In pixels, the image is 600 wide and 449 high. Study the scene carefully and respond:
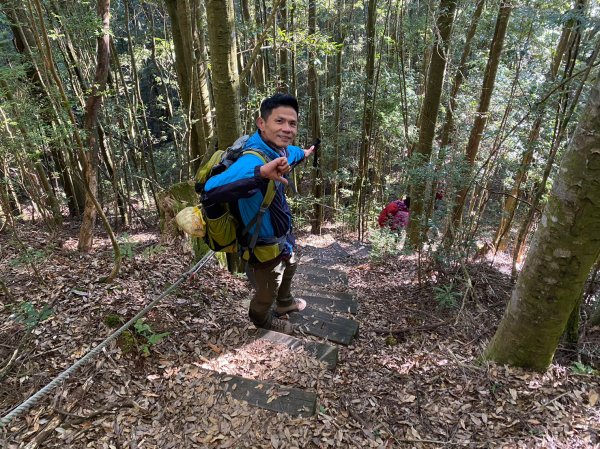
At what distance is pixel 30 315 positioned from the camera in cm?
296

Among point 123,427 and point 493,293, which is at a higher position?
point 123,427

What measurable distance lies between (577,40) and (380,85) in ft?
26.6

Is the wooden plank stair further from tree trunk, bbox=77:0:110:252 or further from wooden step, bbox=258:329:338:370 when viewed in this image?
tree trunk, bbox=77:0:110:252

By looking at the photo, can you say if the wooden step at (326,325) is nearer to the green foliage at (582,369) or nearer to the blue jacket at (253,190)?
the blue jacket at (253,190)

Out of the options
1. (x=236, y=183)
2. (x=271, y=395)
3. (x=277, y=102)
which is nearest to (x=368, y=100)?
(x=277, y=102)

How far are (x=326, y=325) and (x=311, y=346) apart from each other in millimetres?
719

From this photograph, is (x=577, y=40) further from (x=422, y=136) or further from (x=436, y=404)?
(x=436, y=404)

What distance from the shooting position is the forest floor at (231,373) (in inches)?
92.3

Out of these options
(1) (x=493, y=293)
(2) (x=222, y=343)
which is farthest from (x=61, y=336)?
(1) (x=493, y=293)

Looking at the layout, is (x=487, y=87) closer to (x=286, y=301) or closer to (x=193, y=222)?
(x=286, y=301)

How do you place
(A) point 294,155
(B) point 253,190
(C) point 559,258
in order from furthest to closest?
(A) point 294,155 → (B) point 253,190 → (C) point 559,258

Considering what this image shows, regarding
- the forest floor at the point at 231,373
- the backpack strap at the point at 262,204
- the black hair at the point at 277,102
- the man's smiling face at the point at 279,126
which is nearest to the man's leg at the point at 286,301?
the forest floor at the point at 231,373

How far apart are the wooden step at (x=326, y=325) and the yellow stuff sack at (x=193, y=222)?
1835 mm

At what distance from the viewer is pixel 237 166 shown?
260 cm
